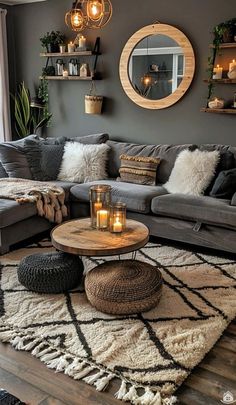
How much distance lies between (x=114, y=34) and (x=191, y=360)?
3.80 meters

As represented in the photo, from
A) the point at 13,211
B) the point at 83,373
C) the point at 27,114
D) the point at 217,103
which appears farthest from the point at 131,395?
the point at 27,114

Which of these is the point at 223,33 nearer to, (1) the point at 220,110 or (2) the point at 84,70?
(1) the point at 220,110

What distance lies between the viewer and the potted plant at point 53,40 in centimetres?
503

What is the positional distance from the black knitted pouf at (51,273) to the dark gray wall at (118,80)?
2.24 meters

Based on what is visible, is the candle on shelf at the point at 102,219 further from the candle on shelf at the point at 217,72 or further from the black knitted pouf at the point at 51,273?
the candle on shelf at the point at 217,72

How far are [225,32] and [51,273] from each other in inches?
111

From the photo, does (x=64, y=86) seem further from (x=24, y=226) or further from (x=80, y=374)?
(x=80, y=374)

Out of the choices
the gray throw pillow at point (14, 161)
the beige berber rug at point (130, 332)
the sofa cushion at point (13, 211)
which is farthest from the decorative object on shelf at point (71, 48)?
the beige berber rug at point (130, 332)

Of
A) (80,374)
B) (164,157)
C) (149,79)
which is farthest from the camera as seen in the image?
(149,79)

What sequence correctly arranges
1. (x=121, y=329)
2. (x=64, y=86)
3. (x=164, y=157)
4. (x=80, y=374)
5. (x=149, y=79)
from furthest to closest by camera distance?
(x=64, y=86) < (x=149, y=79) < (x=164, y=157) < (x=121, y=329) < (x=80, y=374)

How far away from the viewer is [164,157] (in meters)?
4.27

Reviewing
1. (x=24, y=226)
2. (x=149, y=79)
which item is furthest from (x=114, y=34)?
(x=24, y=226)

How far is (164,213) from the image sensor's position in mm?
3719

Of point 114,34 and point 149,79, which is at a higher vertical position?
point 114,34
